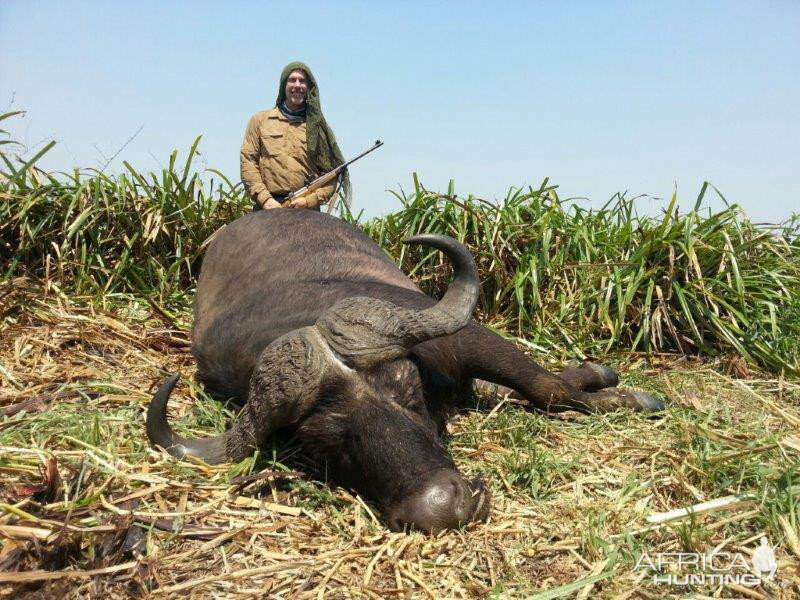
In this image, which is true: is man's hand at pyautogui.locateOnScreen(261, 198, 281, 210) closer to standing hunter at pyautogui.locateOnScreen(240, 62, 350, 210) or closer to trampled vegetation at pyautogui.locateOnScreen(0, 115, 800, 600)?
standing hunter at pyautogui.locateOnScreen(240, 62, 350, 210)

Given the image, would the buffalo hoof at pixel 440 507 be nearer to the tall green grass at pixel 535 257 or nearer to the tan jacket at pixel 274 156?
the tall green grass at pixel 535 257

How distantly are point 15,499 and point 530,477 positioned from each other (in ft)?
6.07

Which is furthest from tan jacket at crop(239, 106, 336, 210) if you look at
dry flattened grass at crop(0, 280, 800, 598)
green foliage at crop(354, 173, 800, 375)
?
dry flattened grass at crop(0, 280, 800, 598)

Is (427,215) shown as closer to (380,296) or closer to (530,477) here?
(380,296)

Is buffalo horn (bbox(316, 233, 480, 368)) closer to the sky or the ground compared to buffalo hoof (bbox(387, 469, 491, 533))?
closer to the sky

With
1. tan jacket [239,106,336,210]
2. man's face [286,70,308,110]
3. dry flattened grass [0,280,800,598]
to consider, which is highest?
man's face [286,70,308,110]

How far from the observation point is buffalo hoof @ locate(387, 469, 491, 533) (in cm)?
229

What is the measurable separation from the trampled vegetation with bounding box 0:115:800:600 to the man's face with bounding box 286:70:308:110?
38.5 inches

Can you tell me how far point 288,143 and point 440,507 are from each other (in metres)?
4.63

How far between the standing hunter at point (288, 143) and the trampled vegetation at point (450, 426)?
370 millimetres

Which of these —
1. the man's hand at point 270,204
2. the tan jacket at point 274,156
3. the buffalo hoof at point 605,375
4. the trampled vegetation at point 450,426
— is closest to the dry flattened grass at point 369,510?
the trampled vegetation at point 450,426

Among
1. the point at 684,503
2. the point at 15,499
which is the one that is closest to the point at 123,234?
the point at 15,499

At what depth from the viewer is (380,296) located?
3.46m

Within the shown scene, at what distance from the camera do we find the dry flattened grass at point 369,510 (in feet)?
6.77
